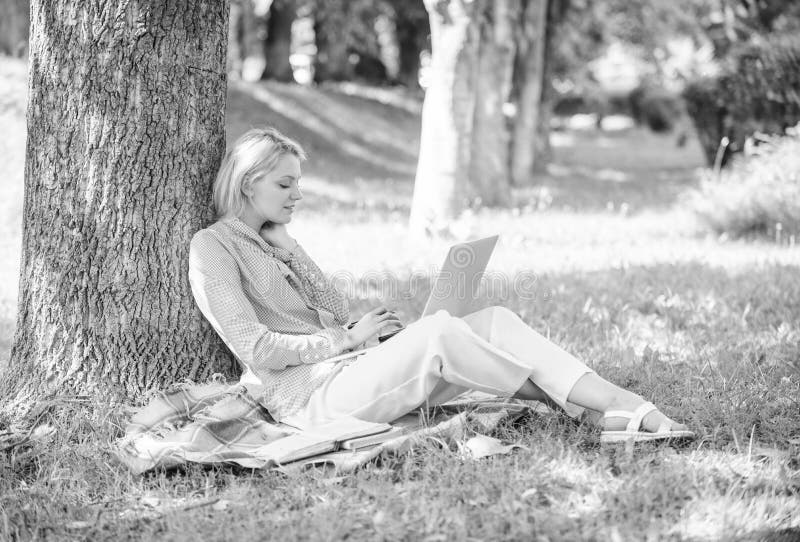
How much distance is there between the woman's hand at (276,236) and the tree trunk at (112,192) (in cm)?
31

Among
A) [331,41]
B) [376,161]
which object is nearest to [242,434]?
[376,161]

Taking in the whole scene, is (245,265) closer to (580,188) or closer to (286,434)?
(286,434)

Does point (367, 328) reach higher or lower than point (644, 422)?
higher

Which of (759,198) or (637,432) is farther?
(759,198)

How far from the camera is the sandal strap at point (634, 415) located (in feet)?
11.7

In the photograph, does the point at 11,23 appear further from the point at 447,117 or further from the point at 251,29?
the point at 447,117

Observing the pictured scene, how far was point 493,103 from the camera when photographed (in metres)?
12.5

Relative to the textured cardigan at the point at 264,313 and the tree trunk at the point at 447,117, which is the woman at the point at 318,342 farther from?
the tree trunk at the point at 447,117

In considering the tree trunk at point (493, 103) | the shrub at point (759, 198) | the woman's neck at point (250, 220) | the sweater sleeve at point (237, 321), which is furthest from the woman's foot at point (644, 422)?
the tree trunk at point (493, 103)

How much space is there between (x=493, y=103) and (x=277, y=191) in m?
8.99

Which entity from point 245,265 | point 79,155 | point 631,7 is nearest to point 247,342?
point 245,265

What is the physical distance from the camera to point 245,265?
386 centimetres

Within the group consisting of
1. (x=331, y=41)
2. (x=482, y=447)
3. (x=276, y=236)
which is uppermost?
(x=331, y=41)

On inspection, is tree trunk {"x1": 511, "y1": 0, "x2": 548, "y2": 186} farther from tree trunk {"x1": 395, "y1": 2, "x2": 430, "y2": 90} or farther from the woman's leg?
the woman's leg
